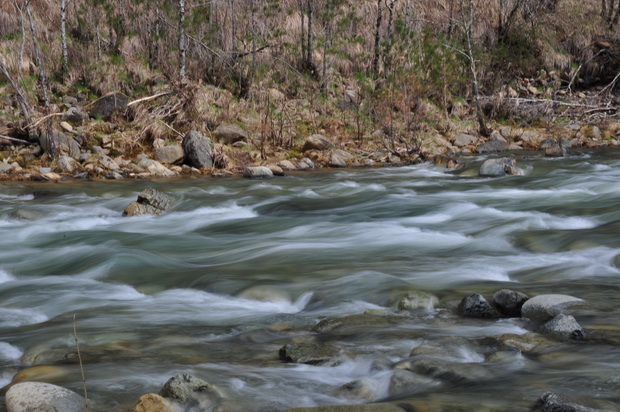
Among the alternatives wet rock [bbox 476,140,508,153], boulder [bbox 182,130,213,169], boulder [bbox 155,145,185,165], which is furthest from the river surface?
wet rock [bbox 476,140,508,153]

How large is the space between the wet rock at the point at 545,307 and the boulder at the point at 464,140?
13232 millimetres

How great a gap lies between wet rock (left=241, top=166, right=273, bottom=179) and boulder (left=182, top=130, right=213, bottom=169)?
1.09 metres

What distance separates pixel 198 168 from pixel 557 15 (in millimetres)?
17485

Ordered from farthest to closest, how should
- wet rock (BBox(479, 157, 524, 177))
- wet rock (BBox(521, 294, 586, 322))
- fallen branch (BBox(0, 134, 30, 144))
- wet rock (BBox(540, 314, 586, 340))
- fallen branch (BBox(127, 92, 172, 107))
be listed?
fallen branch (BBox(127, 92, 172, 107))
fallen branch (BBox(0, 134, 30, 144))
wet rock (BBox(479, 157, 524, 177))
wet rock (BBox(521, 294, 586, 322))
wet rock (BBox(540, 314, 586, 340))

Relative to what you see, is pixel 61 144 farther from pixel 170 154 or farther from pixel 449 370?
pixel 449 370

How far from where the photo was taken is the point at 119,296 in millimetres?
6020

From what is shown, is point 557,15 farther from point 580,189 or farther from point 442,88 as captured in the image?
point 580,189

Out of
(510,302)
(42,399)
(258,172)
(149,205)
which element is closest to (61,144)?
(258,172)

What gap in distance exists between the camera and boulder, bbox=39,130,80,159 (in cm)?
1368

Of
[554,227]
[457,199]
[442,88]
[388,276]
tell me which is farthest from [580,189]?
[442,88]

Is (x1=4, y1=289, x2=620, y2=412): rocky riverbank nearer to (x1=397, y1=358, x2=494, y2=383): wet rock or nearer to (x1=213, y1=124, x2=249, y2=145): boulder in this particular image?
(x1=397, y1=358, x2=494, y2=383): wet rock

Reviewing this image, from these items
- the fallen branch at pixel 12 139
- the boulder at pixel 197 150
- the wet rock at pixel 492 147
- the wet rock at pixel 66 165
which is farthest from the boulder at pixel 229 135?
the wet rock at pixel 492 147

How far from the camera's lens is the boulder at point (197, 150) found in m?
14.1

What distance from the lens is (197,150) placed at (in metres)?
14.1
